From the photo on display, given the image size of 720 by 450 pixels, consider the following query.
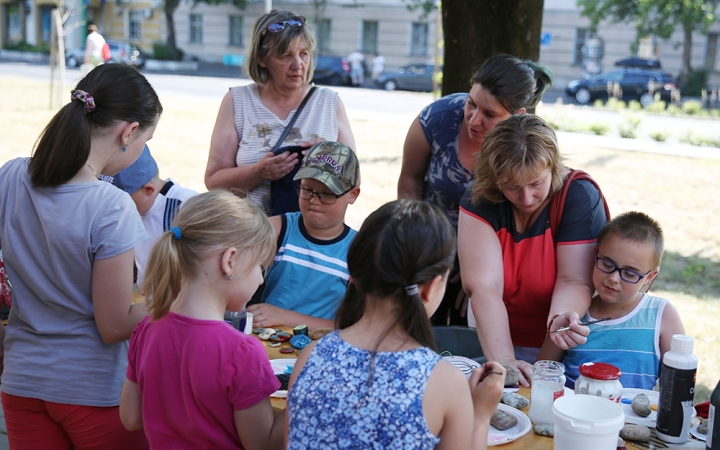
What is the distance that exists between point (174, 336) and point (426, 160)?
73.5 inches

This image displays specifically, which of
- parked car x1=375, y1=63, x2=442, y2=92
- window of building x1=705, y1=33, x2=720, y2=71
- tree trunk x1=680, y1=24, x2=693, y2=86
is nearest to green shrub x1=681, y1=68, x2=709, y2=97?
tree trunk x1=680, y1=24, x2=693, y2=86

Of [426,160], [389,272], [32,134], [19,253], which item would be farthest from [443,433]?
[32,134]

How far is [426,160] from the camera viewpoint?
338 centimetres

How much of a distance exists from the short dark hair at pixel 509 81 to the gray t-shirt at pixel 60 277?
4.83 ft

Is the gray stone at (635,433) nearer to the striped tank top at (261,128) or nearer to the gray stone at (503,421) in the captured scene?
the gray stone at (503,421)

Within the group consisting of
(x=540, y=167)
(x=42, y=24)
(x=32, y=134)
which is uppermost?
(x=42, y=24)

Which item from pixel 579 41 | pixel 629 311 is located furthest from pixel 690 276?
pixel 579 41

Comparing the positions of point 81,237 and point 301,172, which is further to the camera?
point 301,172

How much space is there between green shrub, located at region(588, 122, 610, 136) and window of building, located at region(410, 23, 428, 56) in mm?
22909

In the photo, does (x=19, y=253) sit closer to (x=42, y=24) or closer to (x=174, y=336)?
(x=174, y=336)

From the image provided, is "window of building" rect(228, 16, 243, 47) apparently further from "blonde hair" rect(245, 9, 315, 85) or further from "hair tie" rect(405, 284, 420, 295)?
"hair tie" rect(405, 284, 420, 295)

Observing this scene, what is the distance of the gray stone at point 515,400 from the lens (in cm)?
212

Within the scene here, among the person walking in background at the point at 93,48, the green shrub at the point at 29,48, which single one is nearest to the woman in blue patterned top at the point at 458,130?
the person walking in background at the point at 93,48

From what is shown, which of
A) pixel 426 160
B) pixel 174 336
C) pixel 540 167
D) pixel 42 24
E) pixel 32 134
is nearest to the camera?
pixel 174 336
